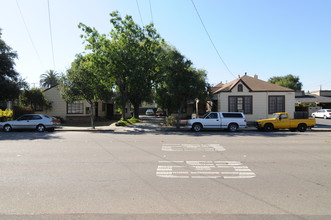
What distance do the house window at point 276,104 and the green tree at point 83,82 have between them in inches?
726

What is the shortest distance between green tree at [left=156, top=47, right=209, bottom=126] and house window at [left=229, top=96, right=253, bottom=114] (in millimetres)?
4986

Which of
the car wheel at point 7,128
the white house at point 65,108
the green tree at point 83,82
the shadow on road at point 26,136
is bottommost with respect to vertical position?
the shadow on road at point 26,136

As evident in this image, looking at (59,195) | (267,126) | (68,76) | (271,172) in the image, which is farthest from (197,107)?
(59,195)

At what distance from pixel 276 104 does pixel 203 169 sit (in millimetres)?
21619

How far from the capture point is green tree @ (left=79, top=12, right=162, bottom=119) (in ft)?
63.7

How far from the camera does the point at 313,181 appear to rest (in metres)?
5.28

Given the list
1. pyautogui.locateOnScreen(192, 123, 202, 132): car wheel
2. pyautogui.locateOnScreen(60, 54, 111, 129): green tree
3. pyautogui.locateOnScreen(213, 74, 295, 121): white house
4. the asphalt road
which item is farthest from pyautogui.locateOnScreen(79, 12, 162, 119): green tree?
the asphalt road

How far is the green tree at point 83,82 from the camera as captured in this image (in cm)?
1911

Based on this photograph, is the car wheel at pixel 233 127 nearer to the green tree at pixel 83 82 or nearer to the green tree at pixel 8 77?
the green tree at pixel 83 82

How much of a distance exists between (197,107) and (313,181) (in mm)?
28714

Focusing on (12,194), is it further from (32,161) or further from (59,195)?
(32,161)

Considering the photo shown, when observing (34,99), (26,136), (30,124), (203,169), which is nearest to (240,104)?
(203,169)

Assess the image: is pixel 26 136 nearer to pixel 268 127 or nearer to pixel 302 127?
pixel 268 127

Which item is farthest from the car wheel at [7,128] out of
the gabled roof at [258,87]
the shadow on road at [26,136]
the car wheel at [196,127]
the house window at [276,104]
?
the house window at [276,104]
